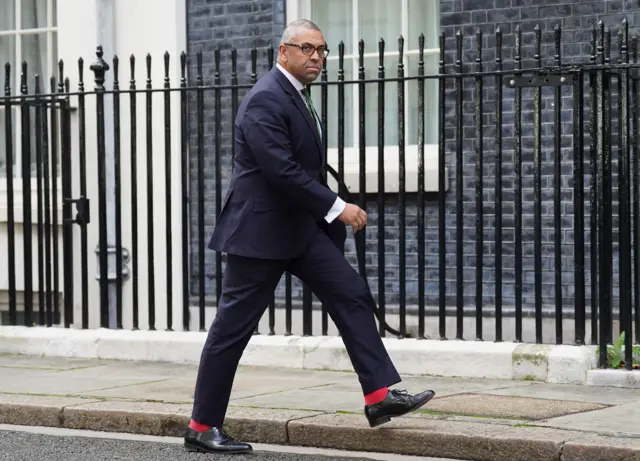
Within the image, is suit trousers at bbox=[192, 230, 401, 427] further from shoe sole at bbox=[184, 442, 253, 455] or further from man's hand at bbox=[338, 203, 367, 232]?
man's hand at bbox=[338, 203, 367, 232]

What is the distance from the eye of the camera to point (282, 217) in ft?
20.2

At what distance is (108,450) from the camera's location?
633 cm

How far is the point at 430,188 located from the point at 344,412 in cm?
346

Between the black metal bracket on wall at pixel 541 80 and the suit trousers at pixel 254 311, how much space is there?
2.20m

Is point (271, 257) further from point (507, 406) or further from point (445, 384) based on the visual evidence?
point (445, 384)

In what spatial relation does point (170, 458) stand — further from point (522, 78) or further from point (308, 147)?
point (522, 78)

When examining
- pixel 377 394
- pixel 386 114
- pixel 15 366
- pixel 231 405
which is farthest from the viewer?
pixel 386 114

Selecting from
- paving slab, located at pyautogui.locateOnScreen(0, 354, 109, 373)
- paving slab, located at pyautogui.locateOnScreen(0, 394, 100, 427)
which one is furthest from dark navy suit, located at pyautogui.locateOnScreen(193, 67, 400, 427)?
paving slab, located at pyautogui.locateOnScreen(0, 354, 109, 373)

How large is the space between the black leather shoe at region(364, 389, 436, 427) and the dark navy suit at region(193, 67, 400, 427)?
0.22ft

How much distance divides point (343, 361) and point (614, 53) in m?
2.69

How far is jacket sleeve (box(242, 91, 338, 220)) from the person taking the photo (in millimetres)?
5934

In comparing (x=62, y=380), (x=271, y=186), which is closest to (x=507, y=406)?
(x=271, y=186)

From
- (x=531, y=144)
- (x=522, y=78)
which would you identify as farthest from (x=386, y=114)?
(x=522, y=78)

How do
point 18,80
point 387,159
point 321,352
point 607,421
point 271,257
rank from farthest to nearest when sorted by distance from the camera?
point 18,80 < point 387,159 < point 321,352 < point 607,421 < point 271,257
